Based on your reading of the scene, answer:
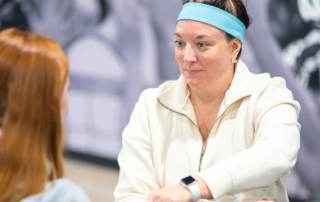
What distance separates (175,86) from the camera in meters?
1.95

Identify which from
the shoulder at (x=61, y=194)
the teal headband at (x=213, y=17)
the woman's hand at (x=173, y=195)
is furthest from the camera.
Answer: the teal headband at (x=213, y=17)

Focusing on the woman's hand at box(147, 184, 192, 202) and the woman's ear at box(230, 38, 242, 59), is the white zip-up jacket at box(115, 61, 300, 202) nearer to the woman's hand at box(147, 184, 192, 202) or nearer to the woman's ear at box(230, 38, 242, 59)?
the woman's ear at box(230, 38, 242, 59)

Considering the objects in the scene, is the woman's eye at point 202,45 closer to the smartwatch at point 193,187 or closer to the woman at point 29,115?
the smartwatch at point 193,187

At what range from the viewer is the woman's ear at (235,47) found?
1.83 m

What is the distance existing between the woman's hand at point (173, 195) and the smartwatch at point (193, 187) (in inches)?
0.4

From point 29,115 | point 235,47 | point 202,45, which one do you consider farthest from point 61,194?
point 235,47

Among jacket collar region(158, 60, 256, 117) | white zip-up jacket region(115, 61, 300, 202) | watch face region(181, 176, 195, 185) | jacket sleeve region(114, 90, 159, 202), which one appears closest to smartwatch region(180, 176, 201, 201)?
watch face region(181, 176, 195, 185)

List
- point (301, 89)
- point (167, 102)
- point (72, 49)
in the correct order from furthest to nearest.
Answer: point (72, 49) → point (301, 89) → point (167, 102)

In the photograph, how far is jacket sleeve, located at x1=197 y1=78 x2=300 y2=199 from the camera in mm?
1414

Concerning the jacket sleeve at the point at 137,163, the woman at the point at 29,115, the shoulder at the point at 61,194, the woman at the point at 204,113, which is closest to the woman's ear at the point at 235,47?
the woman at the point at 204,113

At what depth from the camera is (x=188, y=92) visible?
1.91 metres

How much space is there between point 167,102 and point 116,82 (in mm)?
2395

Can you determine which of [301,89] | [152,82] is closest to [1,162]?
[301,89]

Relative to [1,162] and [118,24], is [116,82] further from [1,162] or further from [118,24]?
[1,162]
